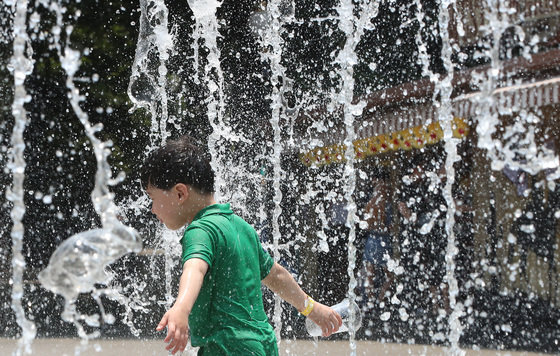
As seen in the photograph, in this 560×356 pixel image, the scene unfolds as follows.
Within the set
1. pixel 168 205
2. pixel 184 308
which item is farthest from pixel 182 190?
pixel 184 308

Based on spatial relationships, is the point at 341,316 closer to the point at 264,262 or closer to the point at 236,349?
the point at 264,262

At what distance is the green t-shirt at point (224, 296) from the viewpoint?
2033 millimetres

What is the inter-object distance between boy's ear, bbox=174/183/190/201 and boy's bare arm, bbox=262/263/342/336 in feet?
1.26

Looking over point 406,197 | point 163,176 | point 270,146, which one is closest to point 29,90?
point 270,146

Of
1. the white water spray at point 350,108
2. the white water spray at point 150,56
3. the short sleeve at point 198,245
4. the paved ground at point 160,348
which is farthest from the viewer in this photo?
the white water spray at point 150,56

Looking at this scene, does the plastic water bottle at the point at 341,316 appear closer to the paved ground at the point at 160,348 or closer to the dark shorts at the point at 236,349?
the dark shorts at the point at 236,349

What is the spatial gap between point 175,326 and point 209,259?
26 cm

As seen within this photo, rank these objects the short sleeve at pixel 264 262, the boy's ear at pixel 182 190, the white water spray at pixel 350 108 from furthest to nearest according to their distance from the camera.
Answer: the white water spray at pixel 350 108 < the short sleeve at pixel 264 262 < the boy's ear at pixel 182 190

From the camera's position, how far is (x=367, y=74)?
9867mm

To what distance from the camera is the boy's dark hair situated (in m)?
2.20

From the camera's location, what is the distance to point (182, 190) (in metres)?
2.21

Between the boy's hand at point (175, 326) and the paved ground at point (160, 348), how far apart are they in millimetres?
3022

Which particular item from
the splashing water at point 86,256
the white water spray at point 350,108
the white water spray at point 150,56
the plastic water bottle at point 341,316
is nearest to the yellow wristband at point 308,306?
the plastic water bottle at point 341,316

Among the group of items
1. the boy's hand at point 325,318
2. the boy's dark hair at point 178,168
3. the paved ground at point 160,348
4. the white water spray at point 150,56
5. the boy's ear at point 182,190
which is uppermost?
the white water spray at point 150,56
